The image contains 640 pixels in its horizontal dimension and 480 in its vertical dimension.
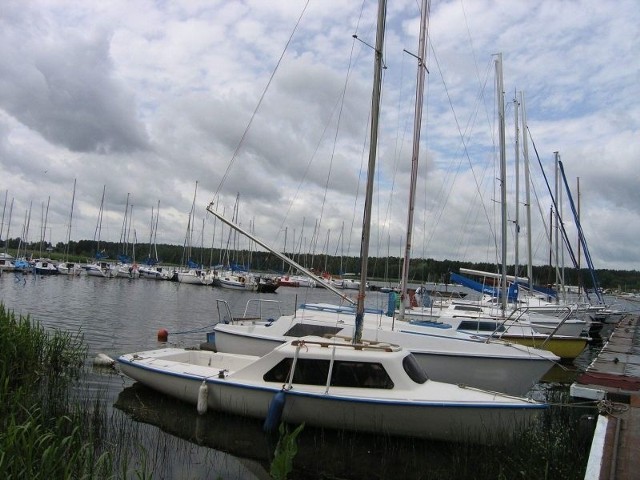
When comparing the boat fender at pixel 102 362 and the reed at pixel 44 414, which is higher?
the reed at pixel 44 414

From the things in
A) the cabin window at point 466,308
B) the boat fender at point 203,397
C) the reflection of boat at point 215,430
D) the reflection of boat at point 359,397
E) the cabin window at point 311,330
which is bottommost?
the reflection of boat at point 215,430

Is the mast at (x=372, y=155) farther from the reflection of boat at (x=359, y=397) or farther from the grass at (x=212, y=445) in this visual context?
the grass at (x=212, y=445)

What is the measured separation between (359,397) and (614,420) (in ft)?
14.8

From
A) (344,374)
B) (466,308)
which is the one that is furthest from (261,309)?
(344,374)

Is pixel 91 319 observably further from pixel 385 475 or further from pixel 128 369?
pixel 385 475

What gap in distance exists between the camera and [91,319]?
31.2 meters

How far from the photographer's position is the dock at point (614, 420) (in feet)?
22.7

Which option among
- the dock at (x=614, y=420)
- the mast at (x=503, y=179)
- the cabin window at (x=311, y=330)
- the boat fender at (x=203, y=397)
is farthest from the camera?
the mast at (x=503, y=179)

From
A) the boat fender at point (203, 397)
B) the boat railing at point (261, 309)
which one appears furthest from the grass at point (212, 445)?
the boat railing at point (261, 309)

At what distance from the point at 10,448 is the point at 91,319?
2626cm

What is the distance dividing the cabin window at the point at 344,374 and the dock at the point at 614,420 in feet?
12.5

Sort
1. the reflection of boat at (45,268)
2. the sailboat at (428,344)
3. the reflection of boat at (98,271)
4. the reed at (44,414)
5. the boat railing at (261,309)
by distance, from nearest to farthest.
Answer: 1. the reed at (44,414)
2. the sailboat at (428,344)
3. the boat railing at (261,309)
4. the reflection of boat at (45,268)
5. the reflection of boat at (98,271)

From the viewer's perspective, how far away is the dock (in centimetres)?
691

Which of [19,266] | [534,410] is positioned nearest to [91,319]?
[534,410]
